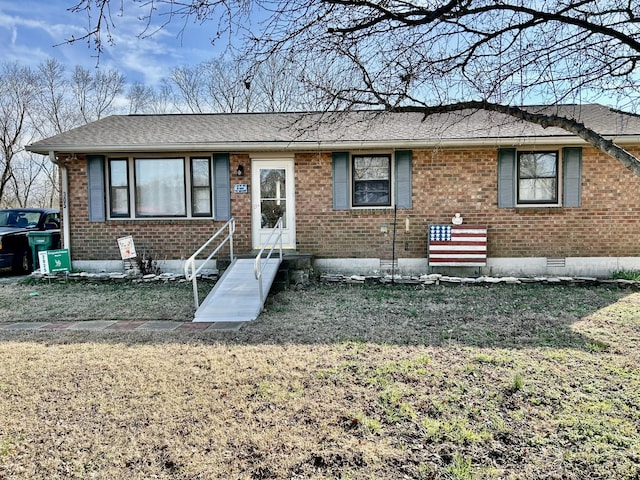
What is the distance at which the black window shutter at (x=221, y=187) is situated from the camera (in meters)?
8.84

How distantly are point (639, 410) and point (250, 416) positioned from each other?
9.36ft

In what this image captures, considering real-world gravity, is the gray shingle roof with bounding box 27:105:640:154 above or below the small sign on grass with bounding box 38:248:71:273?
above

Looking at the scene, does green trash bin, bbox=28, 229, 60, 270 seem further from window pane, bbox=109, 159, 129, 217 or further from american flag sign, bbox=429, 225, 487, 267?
american flag sign, bbox=429, 225, 487, 267

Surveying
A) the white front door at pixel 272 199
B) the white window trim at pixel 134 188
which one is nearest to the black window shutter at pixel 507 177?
the white front door at pixel 272 199

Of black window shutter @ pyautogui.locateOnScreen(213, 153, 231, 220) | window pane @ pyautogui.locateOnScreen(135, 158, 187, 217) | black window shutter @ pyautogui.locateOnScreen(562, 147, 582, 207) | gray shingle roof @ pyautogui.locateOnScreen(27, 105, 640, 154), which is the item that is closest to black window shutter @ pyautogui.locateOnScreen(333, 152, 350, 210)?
gray shingle roof @ pyautogui.locateOnScreen(27, 105, 640, 154)

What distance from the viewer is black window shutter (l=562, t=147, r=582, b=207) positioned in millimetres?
8414

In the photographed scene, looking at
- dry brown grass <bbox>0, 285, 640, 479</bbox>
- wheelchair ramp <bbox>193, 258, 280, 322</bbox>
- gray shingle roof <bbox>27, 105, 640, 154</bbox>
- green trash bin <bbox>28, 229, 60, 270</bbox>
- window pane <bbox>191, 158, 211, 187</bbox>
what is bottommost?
dry brown grass <bbox>0, 285, 640, 479</bbox>

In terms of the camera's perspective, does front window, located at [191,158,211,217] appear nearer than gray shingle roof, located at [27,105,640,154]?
No

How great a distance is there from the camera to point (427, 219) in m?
8.74

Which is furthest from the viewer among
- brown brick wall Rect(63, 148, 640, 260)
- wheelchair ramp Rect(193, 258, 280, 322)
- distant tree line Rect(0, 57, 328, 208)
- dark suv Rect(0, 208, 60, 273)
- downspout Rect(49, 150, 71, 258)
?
distant tree line Rect(0, 57, 328, 208)

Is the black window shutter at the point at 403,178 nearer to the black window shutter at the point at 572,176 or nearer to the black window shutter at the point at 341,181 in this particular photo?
the black window shutter at the point at 341,181

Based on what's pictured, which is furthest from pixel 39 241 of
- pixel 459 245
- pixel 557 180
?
pixel 557 180

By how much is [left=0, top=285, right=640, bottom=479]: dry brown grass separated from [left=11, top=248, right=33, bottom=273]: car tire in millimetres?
6116

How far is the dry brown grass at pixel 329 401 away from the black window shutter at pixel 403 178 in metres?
3.62
